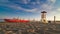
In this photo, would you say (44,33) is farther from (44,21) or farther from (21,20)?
(21,20)

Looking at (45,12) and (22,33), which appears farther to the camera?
(45,12)

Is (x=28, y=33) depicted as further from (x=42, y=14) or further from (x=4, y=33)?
(x=42, y=14)

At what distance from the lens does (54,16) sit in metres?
41.8

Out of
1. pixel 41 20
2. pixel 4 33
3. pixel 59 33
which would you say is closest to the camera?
pixel 4 33

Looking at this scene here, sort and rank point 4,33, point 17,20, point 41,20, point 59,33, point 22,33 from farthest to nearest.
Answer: point 17,20, point 41,20, point 59,33, point 22,33, point 4,33

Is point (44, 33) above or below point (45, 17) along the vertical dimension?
below

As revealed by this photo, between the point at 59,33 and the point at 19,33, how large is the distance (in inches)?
227

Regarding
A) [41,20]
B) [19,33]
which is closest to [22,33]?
[19,33]

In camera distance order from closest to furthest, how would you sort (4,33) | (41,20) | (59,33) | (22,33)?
(4,33)
(22,33)
(59,33)
(41,20)

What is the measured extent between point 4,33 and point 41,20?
28081mm

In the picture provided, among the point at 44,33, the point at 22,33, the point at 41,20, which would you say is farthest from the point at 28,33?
the point at 41,20

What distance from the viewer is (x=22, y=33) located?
607 inches

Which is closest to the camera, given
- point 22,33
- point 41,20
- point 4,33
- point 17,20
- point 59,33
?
point 4,33

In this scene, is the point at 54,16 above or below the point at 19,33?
above
